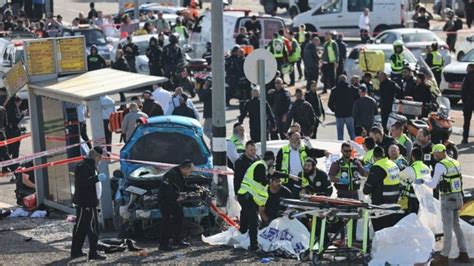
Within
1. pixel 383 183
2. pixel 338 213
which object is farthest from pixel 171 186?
pixel 383 183

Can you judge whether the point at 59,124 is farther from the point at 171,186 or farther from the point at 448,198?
the point at 448,198

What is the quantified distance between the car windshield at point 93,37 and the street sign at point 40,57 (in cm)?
1806

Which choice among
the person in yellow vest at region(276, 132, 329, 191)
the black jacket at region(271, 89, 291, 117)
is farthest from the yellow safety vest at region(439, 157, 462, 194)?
the black jacket at region(271, 89, 291, 117)

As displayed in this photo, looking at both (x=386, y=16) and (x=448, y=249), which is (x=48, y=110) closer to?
(x=448, y=249)

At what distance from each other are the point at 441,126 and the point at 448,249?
5.34m

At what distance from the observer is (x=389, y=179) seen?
53.7 ft

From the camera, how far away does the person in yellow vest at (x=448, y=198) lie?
16.2 meters

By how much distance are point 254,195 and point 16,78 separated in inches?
224

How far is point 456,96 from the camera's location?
31.0 metres

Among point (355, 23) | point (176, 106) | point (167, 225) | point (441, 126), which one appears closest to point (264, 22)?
point (355, 23)

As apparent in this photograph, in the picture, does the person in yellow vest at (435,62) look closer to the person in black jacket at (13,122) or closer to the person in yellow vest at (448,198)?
the person in black jacket at (13,122)

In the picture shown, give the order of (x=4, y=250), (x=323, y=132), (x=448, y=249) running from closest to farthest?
(x=448, y=249) → (x=4, y=250) → (x=323, y=132)

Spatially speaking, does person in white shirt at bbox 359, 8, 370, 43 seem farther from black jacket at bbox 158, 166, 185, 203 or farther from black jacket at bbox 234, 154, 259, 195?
black jacket at bbox 158, 166, 185, 203

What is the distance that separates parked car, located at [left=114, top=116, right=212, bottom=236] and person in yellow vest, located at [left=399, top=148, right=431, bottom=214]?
2.88 m
